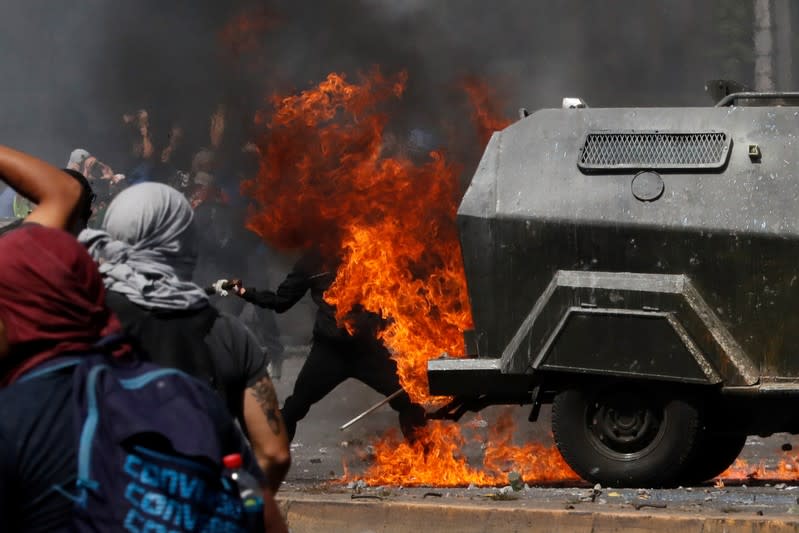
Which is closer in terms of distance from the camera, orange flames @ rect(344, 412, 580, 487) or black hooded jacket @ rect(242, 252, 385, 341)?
orange flames @ rect(344, 412, 580, 487)

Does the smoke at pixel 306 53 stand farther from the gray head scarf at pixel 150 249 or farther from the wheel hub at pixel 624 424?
the gray head scarf at pixel 150 249

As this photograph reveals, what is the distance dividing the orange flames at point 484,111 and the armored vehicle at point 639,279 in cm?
268

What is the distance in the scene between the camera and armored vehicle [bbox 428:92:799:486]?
7.32 metres

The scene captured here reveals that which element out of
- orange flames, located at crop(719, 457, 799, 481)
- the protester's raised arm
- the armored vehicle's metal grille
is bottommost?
orange flames, located at crop(719, 457, 799, 481)

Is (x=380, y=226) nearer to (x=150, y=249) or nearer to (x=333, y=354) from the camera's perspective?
(x=333, y=354)

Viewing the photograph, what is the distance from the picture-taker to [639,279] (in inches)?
292

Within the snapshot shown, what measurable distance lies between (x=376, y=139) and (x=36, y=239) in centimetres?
752

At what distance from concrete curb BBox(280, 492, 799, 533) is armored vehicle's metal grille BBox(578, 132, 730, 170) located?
1.90 metres

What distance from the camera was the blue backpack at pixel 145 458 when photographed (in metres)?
2.53

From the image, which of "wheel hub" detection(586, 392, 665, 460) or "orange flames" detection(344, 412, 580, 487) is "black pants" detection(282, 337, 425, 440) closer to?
"orange flames" detection(344, 412, 580, 487)

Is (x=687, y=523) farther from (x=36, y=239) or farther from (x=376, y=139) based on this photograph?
(x=376, y=139)

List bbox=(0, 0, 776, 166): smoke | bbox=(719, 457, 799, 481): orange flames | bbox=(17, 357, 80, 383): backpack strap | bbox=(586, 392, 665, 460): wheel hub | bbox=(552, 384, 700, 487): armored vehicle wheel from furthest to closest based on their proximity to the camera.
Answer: bbox=(0, 0, 776, 166): smoke
bbox=(719, 457, 799, 481): orange flames
bbox=(586, 392, 665, 460): wheel hub
bbox=(552, 384, 700, 487): armored vehicle wheel
bbox=(17, 357, 80, 383): backpack strap

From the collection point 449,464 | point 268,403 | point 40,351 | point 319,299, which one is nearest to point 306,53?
point 319,299

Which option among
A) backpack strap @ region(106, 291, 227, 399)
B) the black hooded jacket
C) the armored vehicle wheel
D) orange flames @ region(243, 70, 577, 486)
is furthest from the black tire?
backpack strap @ region(106, 291, 227, 399)
